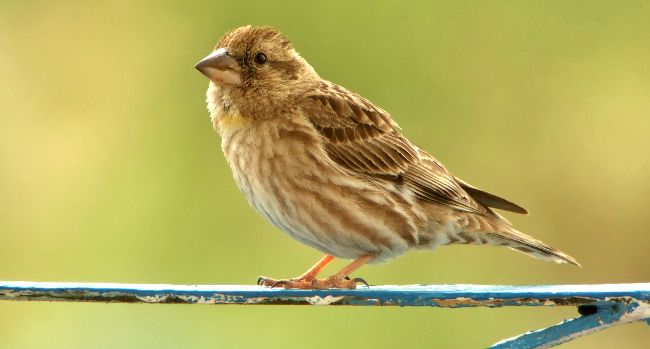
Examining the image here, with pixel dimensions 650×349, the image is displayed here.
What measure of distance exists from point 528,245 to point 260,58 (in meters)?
1.16

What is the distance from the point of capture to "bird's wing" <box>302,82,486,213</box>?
180 inches

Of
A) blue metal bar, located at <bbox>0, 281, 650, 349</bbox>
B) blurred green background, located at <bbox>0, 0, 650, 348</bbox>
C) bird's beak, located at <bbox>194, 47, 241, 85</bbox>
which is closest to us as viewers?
blue metal bar, located at <bbox>0, 281, 650, 349</bbox>

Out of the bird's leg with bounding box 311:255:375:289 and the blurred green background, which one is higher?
the blurred green background

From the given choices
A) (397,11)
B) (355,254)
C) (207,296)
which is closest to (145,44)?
(397,11)

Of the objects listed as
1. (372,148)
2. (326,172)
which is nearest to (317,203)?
(326,172)

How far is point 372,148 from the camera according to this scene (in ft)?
15.5

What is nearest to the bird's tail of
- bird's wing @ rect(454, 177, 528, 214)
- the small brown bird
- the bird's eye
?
the small brown bird

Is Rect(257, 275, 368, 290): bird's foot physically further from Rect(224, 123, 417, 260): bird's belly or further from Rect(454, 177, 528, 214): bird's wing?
Rect(454, 177, 528, 214): bird's wing

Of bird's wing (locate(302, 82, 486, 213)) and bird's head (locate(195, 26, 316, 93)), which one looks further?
bird's wing (locate(302, 82, 486, 213))

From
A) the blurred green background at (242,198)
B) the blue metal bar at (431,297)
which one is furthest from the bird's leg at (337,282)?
the blurred green background at (242,198)

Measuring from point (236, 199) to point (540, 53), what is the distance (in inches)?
61.8

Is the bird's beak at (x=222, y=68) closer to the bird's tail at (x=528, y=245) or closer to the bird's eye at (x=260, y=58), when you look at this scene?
the bird's eye at (x=260, y=58)

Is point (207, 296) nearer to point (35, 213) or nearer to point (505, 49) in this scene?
point (35, 213)

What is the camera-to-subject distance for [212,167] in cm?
577
